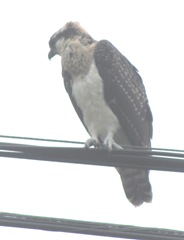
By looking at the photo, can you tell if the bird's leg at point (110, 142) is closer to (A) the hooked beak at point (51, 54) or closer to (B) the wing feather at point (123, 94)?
(B) the wing feather at point (123, 94)

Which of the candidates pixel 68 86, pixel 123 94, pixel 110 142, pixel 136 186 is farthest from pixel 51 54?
pixel 110 142

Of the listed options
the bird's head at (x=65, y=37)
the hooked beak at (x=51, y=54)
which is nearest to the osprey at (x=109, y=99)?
the bird's head at (x=65, y=37)

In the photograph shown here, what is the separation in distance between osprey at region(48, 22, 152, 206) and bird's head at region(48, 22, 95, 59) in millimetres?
160

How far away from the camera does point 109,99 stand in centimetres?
827

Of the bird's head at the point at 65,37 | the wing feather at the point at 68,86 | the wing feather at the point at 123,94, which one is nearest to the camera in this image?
the wing feather at the point at 123,94

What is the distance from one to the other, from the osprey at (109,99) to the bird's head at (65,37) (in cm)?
16

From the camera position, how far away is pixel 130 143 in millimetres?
8453

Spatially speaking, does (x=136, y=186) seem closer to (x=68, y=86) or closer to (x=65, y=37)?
(x=68, y=86)

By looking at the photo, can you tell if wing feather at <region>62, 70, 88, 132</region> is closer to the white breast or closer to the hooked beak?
the white breast

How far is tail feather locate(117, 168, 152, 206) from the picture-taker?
804 centimetres

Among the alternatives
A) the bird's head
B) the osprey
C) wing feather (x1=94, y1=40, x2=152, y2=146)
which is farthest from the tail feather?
the bird's head

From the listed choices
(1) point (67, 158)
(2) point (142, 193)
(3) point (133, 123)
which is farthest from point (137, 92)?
(1) point (67, 158)

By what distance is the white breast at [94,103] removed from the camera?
8156mm

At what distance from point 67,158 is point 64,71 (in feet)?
9.95
